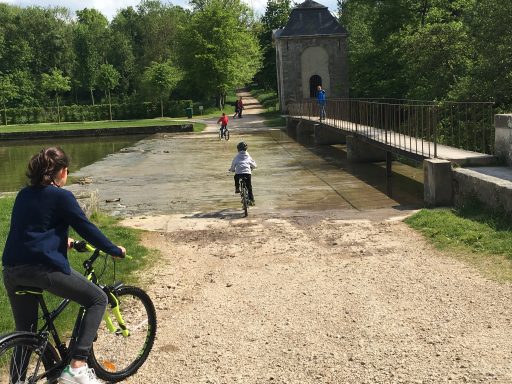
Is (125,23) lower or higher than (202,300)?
higher

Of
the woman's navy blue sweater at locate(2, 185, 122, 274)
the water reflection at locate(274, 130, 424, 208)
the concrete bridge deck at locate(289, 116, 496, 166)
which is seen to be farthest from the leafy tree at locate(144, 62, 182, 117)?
the woman's navy blue sweater at locate(2, 185, 122, 274)

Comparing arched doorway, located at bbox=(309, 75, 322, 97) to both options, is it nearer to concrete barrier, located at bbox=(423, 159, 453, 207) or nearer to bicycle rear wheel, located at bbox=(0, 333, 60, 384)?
concrete barrier, located at bbox=(423, 159, 453, 207)

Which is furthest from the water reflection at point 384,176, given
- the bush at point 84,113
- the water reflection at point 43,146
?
the bush at point 84,113

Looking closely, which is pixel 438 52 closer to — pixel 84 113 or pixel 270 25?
pixel 84 113

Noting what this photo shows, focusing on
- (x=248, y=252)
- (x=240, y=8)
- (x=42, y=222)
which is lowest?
(x=248, y=252)

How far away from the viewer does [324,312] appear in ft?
19.1

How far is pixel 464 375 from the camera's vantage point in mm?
4316

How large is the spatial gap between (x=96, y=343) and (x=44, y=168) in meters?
1.83

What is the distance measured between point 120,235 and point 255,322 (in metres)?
4.46

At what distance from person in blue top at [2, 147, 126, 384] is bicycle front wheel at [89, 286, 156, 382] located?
0.64 metres

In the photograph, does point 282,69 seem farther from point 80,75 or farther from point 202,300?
point 202,300

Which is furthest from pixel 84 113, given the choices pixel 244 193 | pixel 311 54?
pixel 244 193

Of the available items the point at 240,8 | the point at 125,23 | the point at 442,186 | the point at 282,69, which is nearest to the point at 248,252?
the point at 442,186

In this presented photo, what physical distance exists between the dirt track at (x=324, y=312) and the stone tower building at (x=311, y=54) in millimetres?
41462
